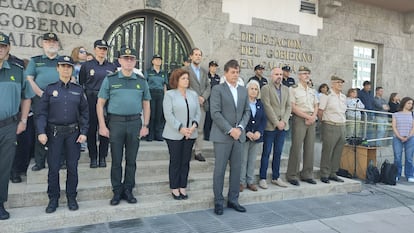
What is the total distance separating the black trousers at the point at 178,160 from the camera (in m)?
4.70

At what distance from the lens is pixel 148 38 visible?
765 centimetres

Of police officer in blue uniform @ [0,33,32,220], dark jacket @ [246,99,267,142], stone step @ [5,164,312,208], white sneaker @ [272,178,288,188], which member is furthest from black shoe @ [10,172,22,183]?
white sneaker @ [272,178,288,188]

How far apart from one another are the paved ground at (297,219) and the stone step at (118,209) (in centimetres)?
9

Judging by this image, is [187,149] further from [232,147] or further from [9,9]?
[9,9]

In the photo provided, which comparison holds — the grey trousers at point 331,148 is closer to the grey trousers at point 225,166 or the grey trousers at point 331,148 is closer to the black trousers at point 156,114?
the grey trousers at point 225,166

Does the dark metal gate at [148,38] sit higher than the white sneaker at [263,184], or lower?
higher

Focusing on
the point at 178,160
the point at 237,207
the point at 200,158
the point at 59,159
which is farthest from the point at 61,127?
the point at 200,158

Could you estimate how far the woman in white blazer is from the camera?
467cm

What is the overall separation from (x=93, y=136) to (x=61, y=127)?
102 centimetres

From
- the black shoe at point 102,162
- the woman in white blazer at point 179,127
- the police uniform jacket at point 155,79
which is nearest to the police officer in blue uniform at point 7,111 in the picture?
the black shoe at point 102,162

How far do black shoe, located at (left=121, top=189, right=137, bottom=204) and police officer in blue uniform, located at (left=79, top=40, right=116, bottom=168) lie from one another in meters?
0.77

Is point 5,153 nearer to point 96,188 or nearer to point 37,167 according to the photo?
point 37,167

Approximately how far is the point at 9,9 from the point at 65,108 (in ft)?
10.5

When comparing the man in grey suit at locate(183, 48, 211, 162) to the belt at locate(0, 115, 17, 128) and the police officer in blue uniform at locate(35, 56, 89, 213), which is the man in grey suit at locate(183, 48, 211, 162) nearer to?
the police officer in blue uniform at locate(35, 56, 89, 213)
